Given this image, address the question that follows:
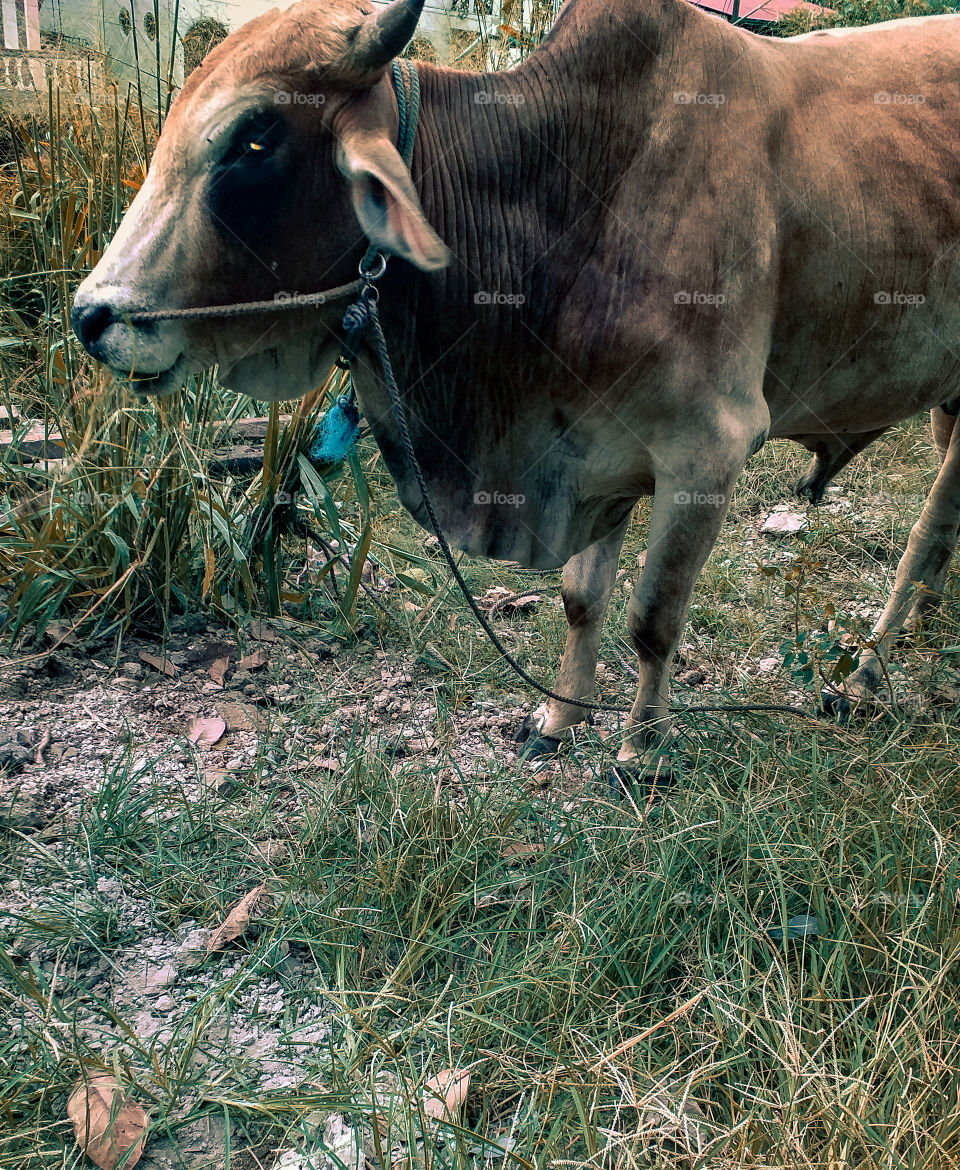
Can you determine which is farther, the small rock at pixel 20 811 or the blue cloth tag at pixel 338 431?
the blue cloth tag at pixel 338 431

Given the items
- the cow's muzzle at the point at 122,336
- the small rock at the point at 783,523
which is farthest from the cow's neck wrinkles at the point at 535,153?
the small rock at the point at 783,523

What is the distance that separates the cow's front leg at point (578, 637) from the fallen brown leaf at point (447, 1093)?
1.19 metres

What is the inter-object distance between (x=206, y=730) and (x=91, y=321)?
127 cm

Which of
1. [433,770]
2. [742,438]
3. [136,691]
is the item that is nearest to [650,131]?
[742,438]

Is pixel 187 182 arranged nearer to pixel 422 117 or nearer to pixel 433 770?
pixel 422 117

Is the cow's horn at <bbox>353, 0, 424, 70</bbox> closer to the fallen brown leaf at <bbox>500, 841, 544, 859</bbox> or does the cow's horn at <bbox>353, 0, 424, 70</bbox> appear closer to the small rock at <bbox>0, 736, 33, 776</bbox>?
the fallen brown leaf at <bbox>500, 841, 544, 859</bbox>

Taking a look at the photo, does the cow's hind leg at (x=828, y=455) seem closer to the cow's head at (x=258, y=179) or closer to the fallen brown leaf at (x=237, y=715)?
the cow's head at (x=258, y=179)

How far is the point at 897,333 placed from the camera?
2553 millimetres

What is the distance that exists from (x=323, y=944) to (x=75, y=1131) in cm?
53

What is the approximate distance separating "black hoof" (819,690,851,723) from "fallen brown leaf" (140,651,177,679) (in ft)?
6.54

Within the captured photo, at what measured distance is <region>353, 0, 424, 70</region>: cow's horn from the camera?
1.87 metres

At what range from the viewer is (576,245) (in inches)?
88.7

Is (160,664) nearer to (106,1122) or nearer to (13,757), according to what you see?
(13,757)

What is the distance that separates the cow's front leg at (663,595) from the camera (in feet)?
7.57
